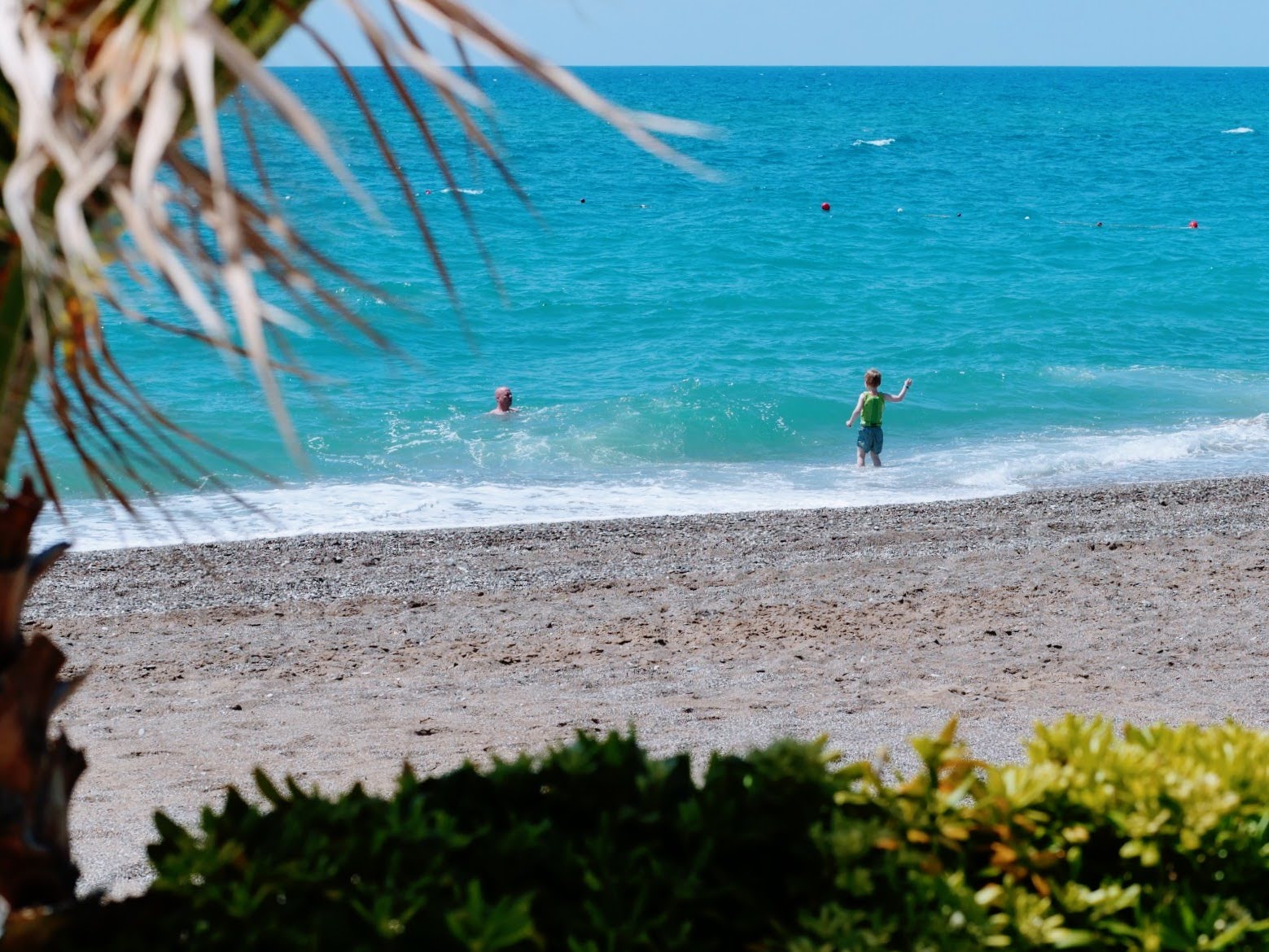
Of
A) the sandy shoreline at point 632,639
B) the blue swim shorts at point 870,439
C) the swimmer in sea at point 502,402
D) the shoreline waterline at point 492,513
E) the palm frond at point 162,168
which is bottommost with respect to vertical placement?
the sandy shoreline at point 632,639

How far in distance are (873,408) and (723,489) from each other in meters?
2.07

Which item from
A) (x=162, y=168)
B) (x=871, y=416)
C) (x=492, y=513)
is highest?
(x=162, y=168)

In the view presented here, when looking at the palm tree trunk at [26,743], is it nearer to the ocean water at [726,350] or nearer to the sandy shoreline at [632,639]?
the ocean water at [726,350]

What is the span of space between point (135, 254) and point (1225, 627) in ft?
24.5

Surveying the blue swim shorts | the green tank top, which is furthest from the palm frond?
the blue swim shorts

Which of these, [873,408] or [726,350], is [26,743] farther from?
[726,350]

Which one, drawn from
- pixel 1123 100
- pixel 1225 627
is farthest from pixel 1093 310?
pixel 1123 100

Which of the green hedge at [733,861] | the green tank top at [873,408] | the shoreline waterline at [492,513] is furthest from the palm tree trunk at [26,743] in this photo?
the green tank top at [873,408]

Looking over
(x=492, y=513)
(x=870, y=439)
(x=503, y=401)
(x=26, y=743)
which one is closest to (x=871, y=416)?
(x=870, y=439)

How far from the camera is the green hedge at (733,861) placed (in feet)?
7.45

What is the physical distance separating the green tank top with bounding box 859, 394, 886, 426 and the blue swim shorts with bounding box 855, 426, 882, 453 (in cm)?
18

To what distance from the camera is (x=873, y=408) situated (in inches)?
581

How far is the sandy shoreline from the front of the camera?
587cm

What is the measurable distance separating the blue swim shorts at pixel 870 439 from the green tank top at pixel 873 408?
0.18 metres
